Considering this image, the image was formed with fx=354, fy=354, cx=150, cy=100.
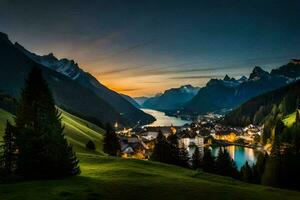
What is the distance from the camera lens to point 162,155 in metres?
91.1

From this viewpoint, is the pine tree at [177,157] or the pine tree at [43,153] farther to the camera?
the pine tree at [177,157]

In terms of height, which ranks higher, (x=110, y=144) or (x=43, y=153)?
(x=110, y=144)

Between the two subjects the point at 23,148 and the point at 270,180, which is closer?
the point at 23,148

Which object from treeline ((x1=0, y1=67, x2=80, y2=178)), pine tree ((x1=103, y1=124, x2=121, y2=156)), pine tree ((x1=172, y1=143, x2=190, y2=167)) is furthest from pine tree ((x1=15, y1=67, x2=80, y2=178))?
pine tree ((x1=103, y1=124, x2=121, y2=156))

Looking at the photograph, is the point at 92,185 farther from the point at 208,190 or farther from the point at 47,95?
the point at 47,95

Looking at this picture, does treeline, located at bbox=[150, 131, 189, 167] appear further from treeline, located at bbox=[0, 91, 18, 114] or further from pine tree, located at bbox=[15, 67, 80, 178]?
pine tree, located at bbox=[15, 67, 80, 178]

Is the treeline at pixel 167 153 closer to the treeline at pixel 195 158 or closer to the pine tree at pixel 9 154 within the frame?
the treeline at pixel 195 158

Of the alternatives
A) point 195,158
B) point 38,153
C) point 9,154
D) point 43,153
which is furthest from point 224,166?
point 38,153

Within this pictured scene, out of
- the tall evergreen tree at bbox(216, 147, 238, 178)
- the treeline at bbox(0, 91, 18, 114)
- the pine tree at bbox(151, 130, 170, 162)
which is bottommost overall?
the tall evergreen tree at bbox(216, 147, 238, 178)

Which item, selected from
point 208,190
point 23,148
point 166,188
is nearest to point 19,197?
point 23,148

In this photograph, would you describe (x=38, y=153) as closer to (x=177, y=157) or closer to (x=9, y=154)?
(x=9, y=154)

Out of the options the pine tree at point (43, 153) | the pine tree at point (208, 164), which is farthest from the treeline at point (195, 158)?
the pine tree at point (43, 153)

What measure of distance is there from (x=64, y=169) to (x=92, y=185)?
5668 millimetres

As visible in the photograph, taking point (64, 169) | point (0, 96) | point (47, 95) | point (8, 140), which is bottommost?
point (64, 169)
